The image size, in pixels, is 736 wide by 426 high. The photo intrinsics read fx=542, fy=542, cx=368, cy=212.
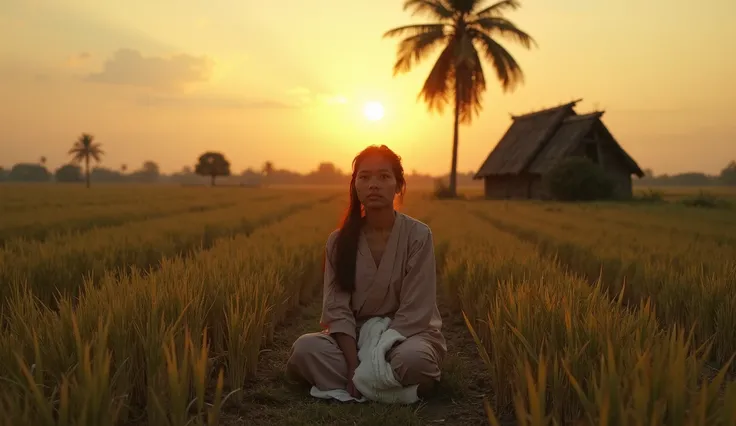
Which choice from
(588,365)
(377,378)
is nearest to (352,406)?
(377,378)

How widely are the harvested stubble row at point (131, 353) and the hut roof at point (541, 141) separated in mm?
21557

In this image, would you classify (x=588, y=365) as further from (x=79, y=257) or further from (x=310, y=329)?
(x=79, y=257)

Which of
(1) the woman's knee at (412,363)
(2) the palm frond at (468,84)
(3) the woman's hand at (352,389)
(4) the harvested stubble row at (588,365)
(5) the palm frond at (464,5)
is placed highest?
(5) the palm frond at (464,5)

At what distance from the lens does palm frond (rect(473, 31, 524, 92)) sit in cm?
2530

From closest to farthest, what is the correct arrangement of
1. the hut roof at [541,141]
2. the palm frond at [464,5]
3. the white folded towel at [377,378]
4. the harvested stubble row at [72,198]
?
the white folded towel at [377,378]
the harvested stubble row at [72,198]
the hut roof at [541,141]
the palm frond at [464,5]

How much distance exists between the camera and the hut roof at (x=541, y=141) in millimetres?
23984

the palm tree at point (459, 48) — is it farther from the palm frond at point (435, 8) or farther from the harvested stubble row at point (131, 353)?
the harvested stubble row at point (131, 353)

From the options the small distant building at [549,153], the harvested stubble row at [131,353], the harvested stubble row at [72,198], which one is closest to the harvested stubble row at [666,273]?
the harvested stubble row at [131,353]

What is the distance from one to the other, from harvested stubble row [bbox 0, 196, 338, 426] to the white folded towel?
0.63 m

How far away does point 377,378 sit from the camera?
8.97 ft

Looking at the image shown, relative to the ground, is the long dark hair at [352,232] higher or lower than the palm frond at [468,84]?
lower

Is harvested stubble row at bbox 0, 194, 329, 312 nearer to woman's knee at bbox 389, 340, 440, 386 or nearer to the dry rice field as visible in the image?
the dry rice field

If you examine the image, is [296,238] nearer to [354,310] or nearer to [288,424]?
[354,310]

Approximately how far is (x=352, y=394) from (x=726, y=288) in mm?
2836
